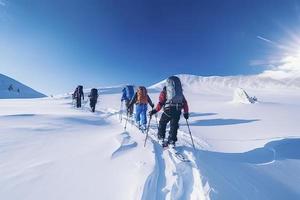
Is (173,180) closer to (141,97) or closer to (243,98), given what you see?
(141,97)

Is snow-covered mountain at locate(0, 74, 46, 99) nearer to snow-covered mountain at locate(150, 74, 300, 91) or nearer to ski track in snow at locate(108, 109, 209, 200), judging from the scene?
snow-covered mountain at locate(150, 74, 300, 91)

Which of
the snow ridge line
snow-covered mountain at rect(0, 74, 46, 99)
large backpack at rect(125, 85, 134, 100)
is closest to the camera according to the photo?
the snow ridge line

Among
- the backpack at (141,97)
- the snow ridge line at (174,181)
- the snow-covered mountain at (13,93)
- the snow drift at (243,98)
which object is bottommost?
the snow ridge line at (174,181)

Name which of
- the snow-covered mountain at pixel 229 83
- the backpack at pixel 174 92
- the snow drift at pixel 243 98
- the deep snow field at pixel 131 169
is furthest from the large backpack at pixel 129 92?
the snow-covered mountain at pixel 229 83

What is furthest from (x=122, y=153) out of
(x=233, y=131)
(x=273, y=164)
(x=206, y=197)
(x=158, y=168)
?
(x=233, y=131)

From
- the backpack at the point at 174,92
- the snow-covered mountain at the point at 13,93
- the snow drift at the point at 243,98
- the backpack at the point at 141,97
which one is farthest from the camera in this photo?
the snow-covered mountain at the point at 13,93

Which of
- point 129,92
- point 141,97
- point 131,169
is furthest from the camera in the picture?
point 129,92

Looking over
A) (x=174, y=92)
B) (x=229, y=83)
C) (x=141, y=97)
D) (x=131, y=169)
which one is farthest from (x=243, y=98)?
(x=229, y=83)

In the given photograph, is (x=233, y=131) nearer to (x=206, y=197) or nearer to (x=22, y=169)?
(x=206, y=197)

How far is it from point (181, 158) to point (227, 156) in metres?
1.65

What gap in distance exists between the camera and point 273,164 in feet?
20.1

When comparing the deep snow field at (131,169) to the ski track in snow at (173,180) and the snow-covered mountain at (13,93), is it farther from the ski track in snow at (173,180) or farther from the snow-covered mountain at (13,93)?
the snow-covered mountain at (13,93)

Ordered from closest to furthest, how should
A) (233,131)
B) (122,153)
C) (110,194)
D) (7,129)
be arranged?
(110,194) → (122,153) → (7,129) → (233,131)

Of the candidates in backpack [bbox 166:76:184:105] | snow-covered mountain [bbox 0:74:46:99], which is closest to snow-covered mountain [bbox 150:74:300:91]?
snow-covered mountain [bbox 0:74:46:99]
